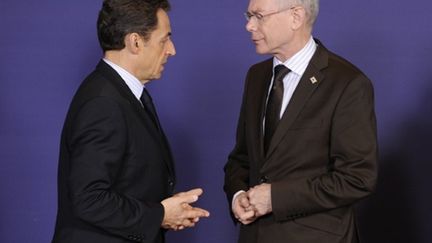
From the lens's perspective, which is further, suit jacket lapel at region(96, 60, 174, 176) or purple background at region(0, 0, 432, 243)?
purple background at region(0, 0, 432, 243)

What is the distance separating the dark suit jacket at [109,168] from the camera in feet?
5.83

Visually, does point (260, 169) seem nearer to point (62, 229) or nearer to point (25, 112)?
point (62, 229)

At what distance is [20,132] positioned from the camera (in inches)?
125

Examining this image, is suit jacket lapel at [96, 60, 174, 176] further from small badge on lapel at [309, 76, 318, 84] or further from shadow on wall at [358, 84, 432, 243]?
shadow on wall at [358, 84, 432, 243]

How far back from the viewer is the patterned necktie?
2035 millimetres

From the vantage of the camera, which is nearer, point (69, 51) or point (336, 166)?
point (336, 166)

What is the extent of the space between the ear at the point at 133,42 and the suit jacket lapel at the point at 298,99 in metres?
0.44

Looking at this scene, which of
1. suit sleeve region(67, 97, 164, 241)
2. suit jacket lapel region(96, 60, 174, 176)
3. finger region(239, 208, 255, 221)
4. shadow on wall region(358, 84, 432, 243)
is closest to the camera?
suit sleeve region(67, 97, 164, 241)

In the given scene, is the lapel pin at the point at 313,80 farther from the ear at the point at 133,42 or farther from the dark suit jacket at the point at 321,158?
the ear at the point at 133,42

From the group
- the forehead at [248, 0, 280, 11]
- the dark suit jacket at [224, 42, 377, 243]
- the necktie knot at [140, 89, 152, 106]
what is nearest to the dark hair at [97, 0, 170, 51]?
the necktie knot at [140, 89, 152, 106]

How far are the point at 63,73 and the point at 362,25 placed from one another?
1273 millimetres

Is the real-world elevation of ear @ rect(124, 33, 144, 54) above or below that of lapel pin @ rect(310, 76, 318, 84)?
above

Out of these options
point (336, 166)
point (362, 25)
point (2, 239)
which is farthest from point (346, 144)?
point (2, 239)

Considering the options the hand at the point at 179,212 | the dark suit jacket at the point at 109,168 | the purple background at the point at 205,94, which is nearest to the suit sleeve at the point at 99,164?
the dark suit jacket at the point at 109,168
